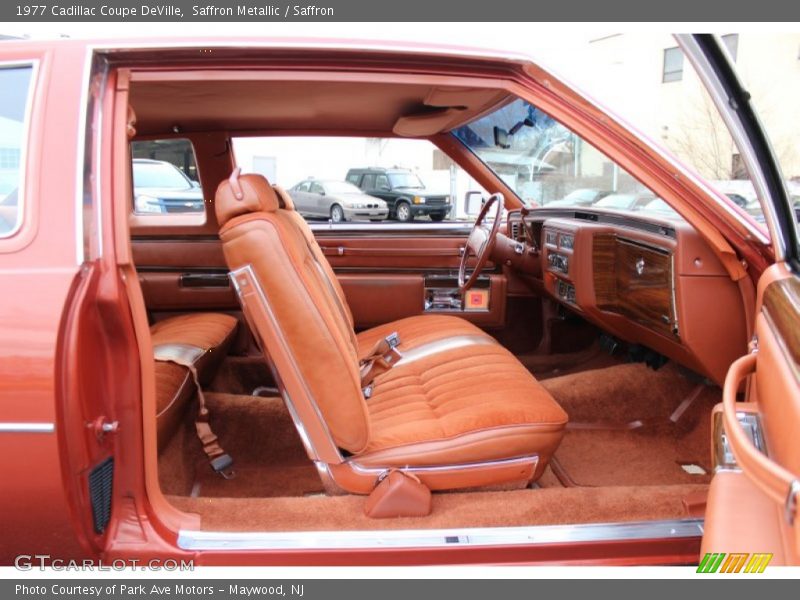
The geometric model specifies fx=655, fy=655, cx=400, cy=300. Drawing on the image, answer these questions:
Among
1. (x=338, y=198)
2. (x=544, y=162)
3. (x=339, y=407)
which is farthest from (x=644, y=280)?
(x=338, y=198)

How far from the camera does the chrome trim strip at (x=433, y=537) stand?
1.52 m

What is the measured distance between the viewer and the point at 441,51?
1534 mm

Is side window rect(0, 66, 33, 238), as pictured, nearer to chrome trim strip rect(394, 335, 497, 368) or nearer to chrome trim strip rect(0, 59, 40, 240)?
chrome trim strip rect(0, 59, 40, 240)

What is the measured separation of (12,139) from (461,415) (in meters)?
1.29

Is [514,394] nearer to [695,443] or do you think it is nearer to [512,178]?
[695,443]

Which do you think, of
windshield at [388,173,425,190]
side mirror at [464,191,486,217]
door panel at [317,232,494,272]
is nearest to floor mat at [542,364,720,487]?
door panel at [317,232,494,272]

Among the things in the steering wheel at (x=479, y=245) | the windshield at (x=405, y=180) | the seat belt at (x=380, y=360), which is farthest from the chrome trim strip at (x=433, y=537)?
the windshield at (x=405, y=180)

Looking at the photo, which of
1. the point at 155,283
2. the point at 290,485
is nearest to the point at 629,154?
the point at 290,485

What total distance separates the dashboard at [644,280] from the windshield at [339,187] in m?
4.06

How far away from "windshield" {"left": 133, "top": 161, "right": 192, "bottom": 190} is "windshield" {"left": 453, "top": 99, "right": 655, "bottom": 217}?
1.46 meters

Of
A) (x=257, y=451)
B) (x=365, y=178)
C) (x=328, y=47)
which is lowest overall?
(x=257, y=451)

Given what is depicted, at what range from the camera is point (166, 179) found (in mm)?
3443

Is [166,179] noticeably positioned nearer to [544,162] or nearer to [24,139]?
[544,162]
